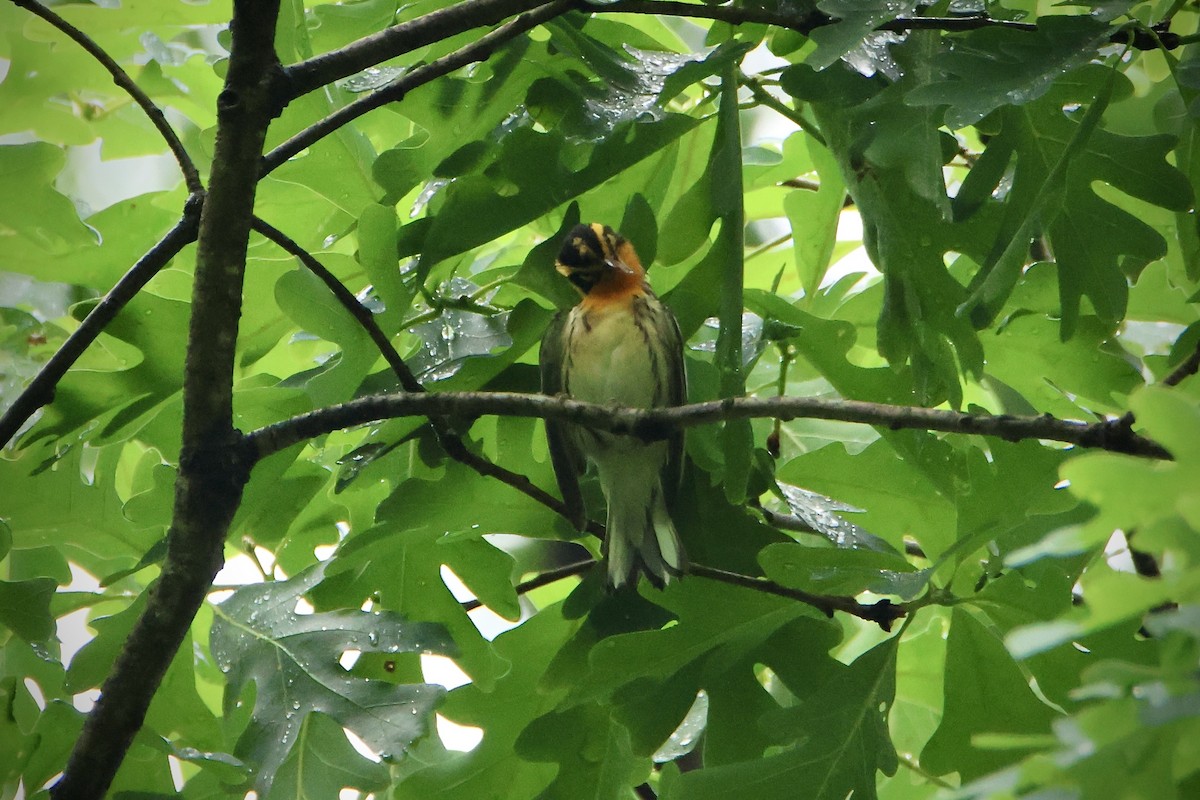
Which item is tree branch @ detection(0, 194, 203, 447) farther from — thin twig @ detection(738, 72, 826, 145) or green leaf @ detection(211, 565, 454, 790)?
thin twig @ detection(738, 72, 826, 145)

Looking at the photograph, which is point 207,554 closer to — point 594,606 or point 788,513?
point 594,606

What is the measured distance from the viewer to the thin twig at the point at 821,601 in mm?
1697

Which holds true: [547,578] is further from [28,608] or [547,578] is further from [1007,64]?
[1007,64]

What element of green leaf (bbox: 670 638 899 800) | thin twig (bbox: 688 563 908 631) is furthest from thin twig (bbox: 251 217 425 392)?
green leaf (bbox: 670 638 899 800)

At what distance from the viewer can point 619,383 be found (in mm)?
2451

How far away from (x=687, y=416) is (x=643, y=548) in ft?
1.91

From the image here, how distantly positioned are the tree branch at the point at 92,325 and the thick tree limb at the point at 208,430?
0.78 ft

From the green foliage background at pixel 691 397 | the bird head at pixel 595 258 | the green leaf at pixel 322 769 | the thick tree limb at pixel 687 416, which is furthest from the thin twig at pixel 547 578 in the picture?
the thick tree limb at pixel 687 416

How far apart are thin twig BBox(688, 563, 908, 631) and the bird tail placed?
0.09m

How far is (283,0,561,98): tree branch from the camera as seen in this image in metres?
1.50

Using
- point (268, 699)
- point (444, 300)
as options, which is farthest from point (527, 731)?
point (444, 300)

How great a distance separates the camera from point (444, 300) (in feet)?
6.34

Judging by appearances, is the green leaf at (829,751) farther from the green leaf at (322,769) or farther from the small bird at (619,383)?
the green leaf at (322,769)

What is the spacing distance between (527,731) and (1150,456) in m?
1.02
